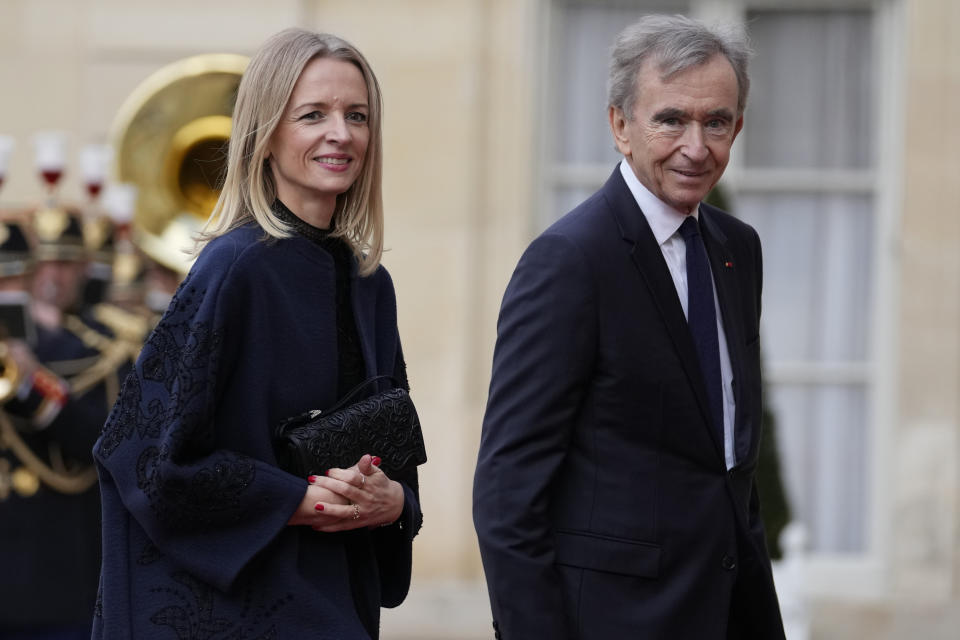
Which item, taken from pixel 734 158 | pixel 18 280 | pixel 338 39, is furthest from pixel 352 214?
pixel 734 158

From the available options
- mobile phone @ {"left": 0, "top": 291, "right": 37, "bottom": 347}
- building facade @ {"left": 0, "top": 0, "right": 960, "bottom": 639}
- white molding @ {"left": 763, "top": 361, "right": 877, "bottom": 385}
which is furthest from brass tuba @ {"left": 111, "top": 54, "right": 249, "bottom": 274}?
white molding @ {"left": 763, "top": 361, "right": 877, "bottom": 385}

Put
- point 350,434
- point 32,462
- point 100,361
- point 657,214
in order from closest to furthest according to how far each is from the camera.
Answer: point 350,434 → point 657,214 → point 32,462 → point 100,361

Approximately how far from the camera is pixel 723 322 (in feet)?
11.0

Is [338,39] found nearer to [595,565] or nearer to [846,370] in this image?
[595,565]

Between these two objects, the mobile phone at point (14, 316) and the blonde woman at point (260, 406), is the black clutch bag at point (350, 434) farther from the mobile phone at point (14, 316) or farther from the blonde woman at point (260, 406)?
the mobile phone at point (14, 316)

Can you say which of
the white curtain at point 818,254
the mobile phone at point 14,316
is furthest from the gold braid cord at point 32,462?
the white curtain at point 818,254

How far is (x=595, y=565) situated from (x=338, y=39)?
110 centimetres

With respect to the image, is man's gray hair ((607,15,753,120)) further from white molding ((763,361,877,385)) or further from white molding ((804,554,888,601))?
white molding ((804,554,888,601))

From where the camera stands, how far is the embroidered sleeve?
10.3 ft

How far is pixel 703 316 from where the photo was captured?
3.32m

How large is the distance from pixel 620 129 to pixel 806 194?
17.0 feet

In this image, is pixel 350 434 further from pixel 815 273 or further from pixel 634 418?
pixel 815 273

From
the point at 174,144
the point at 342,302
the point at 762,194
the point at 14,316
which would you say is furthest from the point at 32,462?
the point at 342,302

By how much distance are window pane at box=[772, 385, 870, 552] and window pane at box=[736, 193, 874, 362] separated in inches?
7.7
